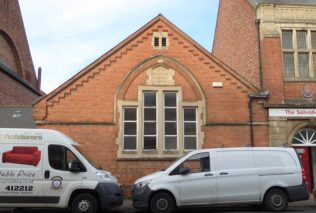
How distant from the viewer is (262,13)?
59.8 ft

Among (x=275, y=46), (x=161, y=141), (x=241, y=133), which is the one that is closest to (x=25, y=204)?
(x=161, y=141)

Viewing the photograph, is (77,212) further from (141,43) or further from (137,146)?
(141,43)

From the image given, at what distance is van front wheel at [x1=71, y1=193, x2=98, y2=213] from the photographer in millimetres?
11508

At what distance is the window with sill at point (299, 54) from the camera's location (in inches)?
714

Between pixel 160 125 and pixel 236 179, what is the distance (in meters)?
5.48

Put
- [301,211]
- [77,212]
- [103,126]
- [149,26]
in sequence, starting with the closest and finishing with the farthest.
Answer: [77,212]
[301,211]
[103,126]
[149,26]

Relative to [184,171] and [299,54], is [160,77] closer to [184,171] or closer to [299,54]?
[184,171]

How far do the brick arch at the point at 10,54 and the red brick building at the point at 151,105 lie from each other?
11822mm

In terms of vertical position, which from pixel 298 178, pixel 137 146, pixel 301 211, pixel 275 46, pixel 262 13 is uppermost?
pixel 262 13

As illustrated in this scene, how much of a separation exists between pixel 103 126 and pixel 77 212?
18.3 ft

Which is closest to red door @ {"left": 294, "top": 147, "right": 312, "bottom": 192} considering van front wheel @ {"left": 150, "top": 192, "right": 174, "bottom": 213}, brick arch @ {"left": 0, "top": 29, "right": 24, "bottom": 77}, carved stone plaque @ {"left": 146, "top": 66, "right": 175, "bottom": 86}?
carved stone plaque @ {"left": 146, "top": 66, "right": 175, "bottom": 86}

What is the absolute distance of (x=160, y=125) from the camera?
55.6 feet

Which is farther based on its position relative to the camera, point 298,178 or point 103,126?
point 103,126

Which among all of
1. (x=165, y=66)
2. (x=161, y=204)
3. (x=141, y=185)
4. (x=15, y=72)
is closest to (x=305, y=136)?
(x=165, y=66)
